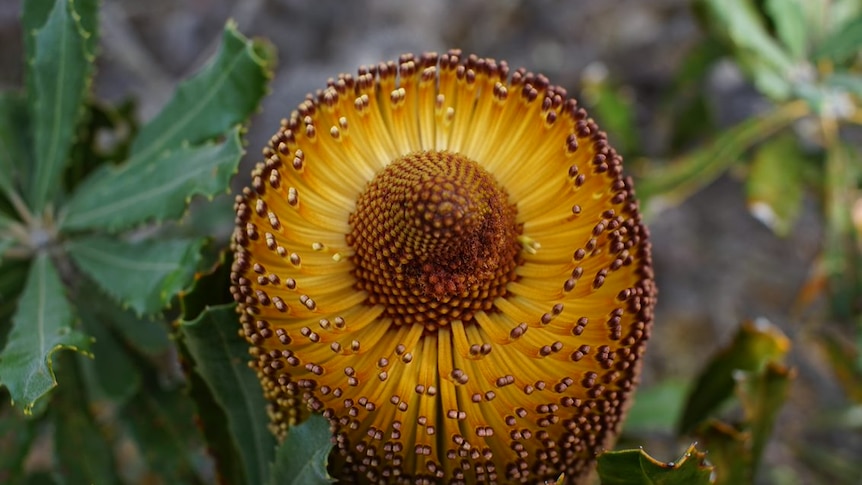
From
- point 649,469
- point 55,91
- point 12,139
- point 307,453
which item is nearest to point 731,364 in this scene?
point 649,469

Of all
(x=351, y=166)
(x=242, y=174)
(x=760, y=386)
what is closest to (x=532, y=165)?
(x=351, y=166)

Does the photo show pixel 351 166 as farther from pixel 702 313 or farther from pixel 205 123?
pixel 702 313

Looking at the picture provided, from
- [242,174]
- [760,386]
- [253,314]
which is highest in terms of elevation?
[242,174]

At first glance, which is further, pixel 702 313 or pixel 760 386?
pixel 702 313

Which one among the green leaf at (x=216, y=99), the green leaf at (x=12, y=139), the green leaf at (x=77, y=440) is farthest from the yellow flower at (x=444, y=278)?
the green leaf at (x=12, y=139)

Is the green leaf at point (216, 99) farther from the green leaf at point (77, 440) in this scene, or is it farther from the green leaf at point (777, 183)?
the green leaf at point (777, 183)

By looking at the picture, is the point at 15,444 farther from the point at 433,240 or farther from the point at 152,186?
the point at 433,240

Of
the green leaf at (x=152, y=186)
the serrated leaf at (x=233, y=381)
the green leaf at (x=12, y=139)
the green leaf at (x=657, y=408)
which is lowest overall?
the green leaf at (x=657, y=408)
